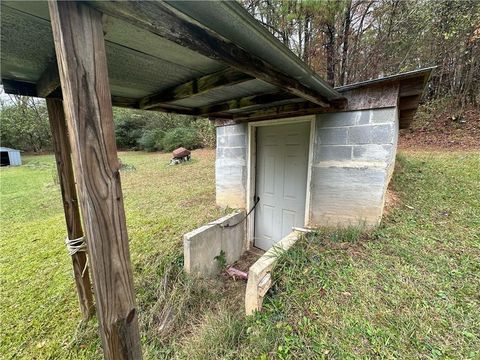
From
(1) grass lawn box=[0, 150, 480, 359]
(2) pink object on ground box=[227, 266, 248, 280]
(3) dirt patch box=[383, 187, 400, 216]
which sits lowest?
(2) pink object on ground box=[227, 266, 248, 280]

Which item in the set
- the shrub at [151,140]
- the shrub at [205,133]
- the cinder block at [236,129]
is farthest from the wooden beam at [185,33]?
the shrub at [151,140]

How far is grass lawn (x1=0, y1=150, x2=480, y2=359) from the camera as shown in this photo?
1411 mm

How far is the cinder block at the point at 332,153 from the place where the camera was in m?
2.44

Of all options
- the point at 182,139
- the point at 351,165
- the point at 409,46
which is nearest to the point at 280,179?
the point at 351,165

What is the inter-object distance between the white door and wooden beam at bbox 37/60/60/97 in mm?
2557

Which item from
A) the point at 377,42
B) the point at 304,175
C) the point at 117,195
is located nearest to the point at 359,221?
the point at 304,175

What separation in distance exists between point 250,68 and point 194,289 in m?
2.32

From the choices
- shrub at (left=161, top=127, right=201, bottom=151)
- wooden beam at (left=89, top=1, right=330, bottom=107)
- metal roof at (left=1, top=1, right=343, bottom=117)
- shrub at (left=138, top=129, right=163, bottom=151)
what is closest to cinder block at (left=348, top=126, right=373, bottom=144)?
metal roof at (left=1, top=1, right=343, bottom=117)

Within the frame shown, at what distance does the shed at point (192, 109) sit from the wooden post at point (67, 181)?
0.03 ft

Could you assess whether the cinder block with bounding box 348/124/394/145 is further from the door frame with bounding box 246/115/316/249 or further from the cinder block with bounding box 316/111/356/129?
the door frame with bounding box 246/115/316/249

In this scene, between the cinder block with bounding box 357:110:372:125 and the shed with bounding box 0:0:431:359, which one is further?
the cinder block with bounding box 357:110:372:125

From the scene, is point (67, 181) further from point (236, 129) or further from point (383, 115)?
point (383, 115)

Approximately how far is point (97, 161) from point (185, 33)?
62 cm

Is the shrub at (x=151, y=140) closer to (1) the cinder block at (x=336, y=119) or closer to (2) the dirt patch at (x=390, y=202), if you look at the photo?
(1) the cinder block at (x=336, y=119)
